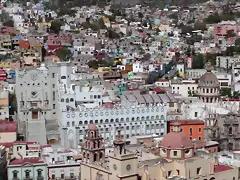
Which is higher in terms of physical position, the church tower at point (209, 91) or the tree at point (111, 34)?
the tree at point (111, 34)

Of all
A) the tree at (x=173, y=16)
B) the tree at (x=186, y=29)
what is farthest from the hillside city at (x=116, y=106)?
the tree at (x=173, y=16)

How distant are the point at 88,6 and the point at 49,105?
104 meters

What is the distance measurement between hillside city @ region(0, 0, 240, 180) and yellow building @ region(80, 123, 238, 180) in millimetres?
62

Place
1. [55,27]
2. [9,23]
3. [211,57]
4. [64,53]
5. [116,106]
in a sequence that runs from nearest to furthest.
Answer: [116,106] → [64,53] → [211,57] → [55,27] → [9,23]

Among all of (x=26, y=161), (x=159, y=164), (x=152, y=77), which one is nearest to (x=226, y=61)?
(x=152, y=77)

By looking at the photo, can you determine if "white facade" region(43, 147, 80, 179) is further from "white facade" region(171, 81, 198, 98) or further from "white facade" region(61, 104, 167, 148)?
"white facade" region(171, 81, 198, 98)

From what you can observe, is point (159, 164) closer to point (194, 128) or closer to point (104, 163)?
point (104, 163)

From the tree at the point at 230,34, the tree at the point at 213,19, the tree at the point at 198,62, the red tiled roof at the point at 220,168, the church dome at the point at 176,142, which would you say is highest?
the tree at the point at 213,19

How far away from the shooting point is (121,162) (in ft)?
105

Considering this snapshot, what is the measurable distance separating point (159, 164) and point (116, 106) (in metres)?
15.6

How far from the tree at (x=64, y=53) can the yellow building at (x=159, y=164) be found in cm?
4683

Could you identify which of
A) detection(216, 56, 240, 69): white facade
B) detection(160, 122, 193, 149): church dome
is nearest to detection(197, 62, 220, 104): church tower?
detection(160, 122, 193, 149): church dome

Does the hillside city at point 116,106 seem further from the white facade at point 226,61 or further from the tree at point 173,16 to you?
the tree at point 173,16

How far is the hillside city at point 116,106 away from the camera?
1383 inches
